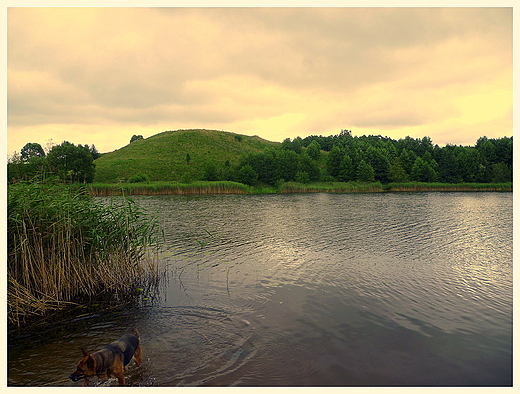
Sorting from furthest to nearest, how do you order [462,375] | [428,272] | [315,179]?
[315,179], [428,272], [462,375]

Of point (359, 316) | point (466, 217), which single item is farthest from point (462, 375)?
point (466, 217)

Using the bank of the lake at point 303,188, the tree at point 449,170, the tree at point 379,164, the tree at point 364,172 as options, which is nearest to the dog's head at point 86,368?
the bank of the lake at point 303,188

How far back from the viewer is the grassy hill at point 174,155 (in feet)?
292

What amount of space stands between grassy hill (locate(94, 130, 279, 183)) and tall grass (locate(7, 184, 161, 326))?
230 feet

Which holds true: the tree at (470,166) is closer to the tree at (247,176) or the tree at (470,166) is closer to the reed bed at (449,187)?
the reed bed at (449,187)

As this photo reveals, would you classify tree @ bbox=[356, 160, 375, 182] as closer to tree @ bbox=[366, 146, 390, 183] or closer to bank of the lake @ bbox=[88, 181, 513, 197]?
tree @ bbox=[366, 146, 390, 183]

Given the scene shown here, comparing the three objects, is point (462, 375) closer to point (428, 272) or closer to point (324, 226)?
point (428, 272)

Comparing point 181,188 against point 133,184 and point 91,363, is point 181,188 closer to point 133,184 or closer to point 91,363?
point 133,184

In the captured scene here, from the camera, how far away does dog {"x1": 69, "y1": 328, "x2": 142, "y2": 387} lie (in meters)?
5.27

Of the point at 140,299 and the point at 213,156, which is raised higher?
the point at 213,156

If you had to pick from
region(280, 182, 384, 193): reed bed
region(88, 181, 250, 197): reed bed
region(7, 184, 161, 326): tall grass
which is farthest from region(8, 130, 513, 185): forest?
region(7, 184, 161, 326): tall grass

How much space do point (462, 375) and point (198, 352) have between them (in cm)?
517

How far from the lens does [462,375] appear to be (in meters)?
6.45

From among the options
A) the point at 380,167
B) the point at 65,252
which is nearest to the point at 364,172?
the point at 380,167
